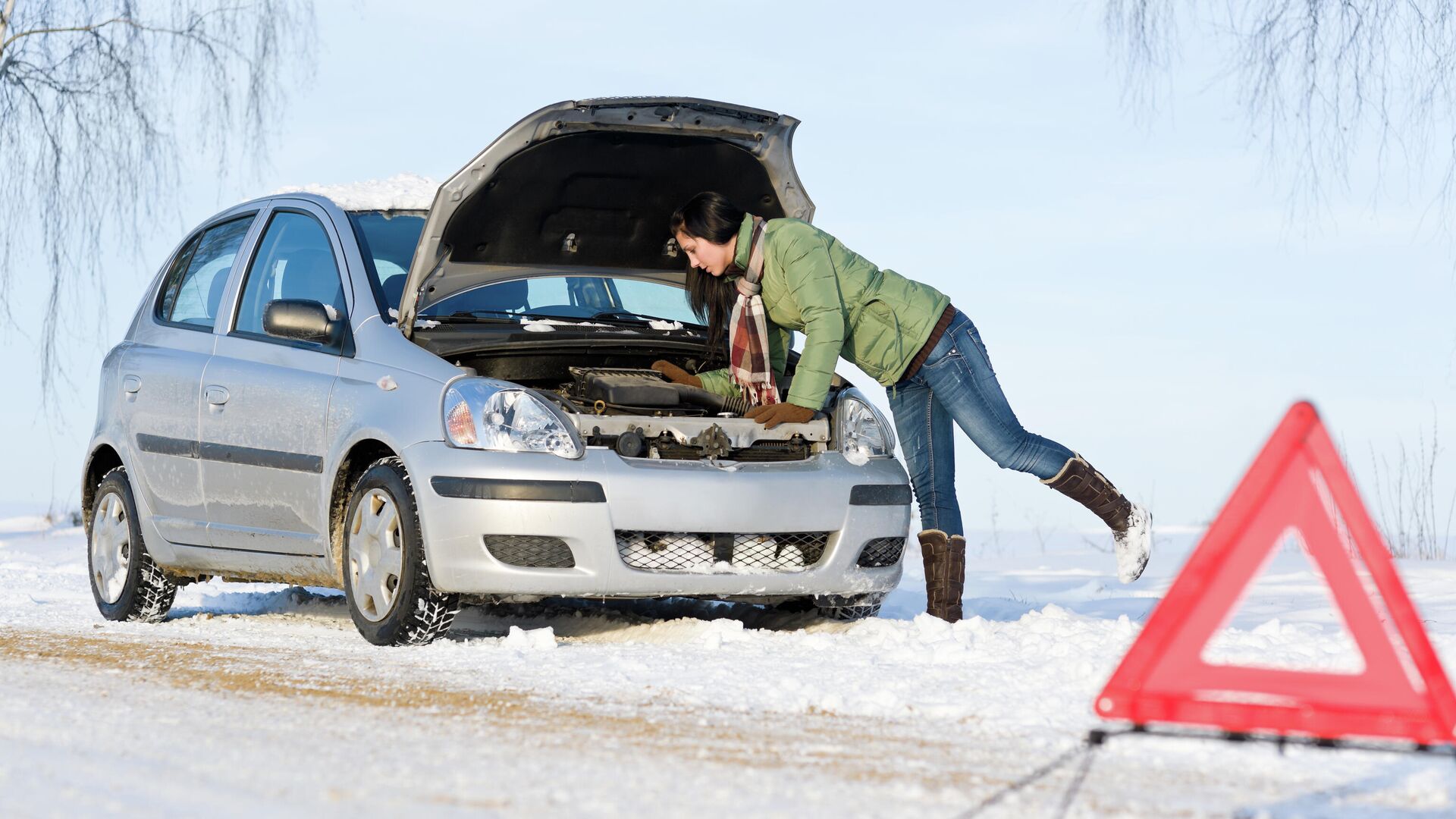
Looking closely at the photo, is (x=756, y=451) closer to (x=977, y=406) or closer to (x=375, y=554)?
(x=977, y=406)

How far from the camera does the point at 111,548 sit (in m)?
7.90

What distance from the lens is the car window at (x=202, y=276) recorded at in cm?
745

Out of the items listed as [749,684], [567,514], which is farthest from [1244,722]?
[567,514]

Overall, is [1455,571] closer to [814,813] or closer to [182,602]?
[182,602]

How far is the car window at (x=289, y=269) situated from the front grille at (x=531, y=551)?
1468 mm

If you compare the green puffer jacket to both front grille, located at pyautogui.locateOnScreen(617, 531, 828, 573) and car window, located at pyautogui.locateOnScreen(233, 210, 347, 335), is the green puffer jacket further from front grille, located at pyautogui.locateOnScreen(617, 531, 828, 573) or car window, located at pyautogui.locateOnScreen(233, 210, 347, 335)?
car window, located at pyautogui.locateOnScreen(233, 210, 347, 335)

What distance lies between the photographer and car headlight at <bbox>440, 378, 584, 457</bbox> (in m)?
5.80

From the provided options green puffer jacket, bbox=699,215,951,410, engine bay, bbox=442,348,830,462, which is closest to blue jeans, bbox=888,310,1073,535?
green puffer jacket, bbox=699,215,951,410

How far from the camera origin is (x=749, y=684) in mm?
4895

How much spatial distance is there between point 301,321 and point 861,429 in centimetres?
228

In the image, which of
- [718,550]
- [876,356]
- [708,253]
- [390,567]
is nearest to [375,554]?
[390,567]

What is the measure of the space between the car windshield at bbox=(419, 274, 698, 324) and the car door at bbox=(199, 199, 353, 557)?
546 mm

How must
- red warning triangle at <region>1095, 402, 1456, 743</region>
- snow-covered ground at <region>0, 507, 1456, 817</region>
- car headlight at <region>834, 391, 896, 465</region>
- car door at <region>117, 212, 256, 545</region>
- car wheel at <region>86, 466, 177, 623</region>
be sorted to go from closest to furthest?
snow-covered ground at <region>0, 507, 1456, 817</region>, red warning triangle at <region>1095, 402, 1456, 743</region>, car headlight at <region>834, 391, 896, 465</region>, car door at <region>117, 212, 256, 545</region>, car wheel at <region>86, 466, 177, 623</region>

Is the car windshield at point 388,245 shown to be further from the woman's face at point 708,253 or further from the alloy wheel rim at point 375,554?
the woman's face at point 708,253
